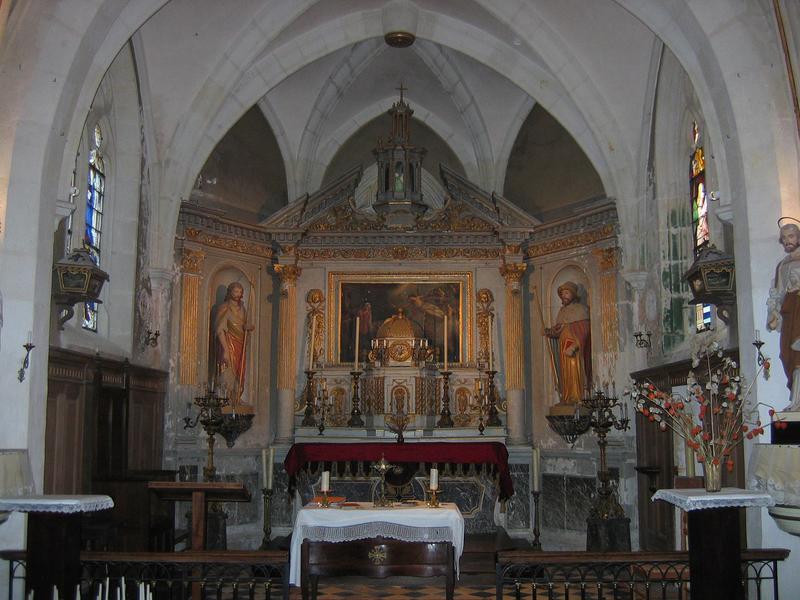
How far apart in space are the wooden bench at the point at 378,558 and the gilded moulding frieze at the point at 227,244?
5.48 metres

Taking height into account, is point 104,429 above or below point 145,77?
below

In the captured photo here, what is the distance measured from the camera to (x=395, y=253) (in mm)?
15562

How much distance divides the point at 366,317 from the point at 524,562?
8.31m

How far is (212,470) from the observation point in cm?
1130

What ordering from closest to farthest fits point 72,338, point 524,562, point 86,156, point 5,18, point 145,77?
1. point 524,562
2. point 5,18
3. point 72,338
4. point 86,156
5. point 145,77

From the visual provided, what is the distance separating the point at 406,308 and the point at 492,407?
6.94ft

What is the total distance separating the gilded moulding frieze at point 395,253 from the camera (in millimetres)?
15500

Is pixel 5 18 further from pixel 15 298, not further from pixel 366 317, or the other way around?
pixel 366 317

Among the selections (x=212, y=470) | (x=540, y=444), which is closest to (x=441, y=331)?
(x=540, y=444)

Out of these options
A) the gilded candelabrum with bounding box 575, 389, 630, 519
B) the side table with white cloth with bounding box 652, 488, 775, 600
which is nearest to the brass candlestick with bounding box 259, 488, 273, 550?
the gilded candelabrum with bounding box 575, 389, 630, 519

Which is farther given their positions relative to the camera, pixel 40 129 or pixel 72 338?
pixel 72 338

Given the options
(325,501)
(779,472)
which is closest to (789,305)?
(779,472)

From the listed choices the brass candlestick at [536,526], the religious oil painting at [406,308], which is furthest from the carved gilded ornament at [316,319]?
the brass candlestick at [536,526]

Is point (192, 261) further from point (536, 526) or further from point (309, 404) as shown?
point (536, 526)
